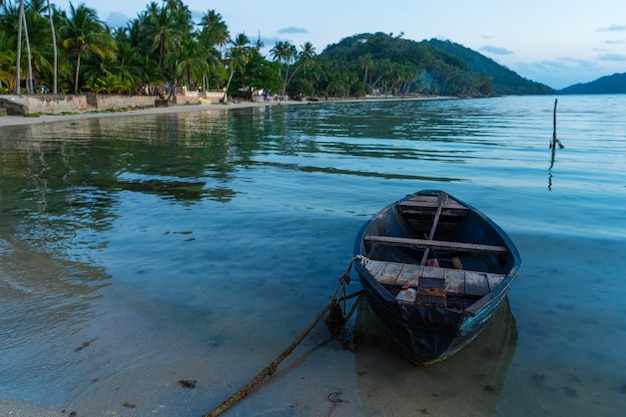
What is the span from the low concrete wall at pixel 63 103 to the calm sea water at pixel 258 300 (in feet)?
84.3

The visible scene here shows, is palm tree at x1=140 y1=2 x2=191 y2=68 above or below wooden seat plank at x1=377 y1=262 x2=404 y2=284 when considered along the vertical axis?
above

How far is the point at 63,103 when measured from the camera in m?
41.3

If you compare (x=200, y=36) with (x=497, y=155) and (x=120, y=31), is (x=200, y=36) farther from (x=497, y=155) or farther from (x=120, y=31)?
(x=497, y=155)

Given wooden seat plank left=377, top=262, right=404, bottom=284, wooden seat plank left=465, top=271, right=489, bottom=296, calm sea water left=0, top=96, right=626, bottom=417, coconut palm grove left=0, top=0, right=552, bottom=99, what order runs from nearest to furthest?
calm sea water left=0, top=96, right=626, bottom=417
wooden seat plank left=465, top=271, right=489, bottom=296
wooden seat plank left=377, top=262, right=404, bottom=284
coconut palm grove left=0, top=0, right=552, bottom=99

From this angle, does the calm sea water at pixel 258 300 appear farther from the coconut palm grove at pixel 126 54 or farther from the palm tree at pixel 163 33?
the palm tree at pixel 163 33

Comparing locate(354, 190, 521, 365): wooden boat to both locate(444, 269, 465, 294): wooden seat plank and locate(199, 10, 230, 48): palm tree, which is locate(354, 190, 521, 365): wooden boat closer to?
locate(444, 269, 465, 294): wooden seat plank

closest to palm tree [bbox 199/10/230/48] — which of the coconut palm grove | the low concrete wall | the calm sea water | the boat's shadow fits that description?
the coconut palm grove

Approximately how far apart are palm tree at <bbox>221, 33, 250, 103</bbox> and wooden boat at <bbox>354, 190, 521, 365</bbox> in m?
73.1

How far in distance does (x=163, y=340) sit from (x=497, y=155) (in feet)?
59.9

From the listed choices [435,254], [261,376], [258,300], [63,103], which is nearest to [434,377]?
[261,376]

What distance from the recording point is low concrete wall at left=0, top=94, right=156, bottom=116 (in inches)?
A: 1415

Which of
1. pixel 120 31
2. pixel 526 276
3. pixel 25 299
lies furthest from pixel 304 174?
pixel 120 31

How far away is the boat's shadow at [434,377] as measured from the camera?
13.3ft

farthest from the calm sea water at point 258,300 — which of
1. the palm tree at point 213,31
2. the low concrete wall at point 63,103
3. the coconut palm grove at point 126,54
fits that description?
the palm tree at point 213,31
